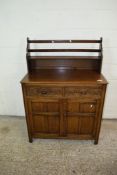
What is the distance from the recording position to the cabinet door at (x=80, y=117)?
65.6 inches

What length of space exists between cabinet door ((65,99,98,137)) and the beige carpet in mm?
203

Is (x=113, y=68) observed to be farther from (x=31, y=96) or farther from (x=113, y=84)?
(x=31, y=96)

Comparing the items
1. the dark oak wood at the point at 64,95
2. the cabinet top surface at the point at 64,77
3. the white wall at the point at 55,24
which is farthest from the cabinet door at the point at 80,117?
the white wall at the point at 55,24

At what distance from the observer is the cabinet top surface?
5.13 feet

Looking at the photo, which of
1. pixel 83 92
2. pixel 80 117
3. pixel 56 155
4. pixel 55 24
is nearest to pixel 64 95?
pixel 83 92

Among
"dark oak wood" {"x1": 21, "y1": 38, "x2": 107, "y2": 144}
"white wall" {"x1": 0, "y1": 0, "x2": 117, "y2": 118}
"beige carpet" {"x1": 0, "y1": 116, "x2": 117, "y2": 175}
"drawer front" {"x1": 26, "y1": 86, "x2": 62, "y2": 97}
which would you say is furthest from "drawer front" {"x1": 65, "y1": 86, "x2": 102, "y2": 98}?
Answer: "beige carpet" {"x1": 0, "y1": 116, "x2": 117, "y2": 175}

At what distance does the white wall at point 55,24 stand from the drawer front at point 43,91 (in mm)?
639

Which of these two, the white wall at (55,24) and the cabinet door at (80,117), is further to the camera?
the white wall at (55,24)

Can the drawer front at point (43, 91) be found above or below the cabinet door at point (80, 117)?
above

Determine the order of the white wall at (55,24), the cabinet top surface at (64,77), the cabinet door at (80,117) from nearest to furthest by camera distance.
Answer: the cabinet top surface at (64,77) → the cabinet door at (80,117) → the white wall at (55,24)

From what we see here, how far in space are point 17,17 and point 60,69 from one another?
0.87m

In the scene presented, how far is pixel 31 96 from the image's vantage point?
165cm

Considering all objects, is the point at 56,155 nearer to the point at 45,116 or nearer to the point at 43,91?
the point at 45,116

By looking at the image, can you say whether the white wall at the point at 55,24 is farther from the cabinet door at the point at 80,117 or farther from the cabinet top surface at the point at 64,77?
the cabinet door at the point at 80,117
